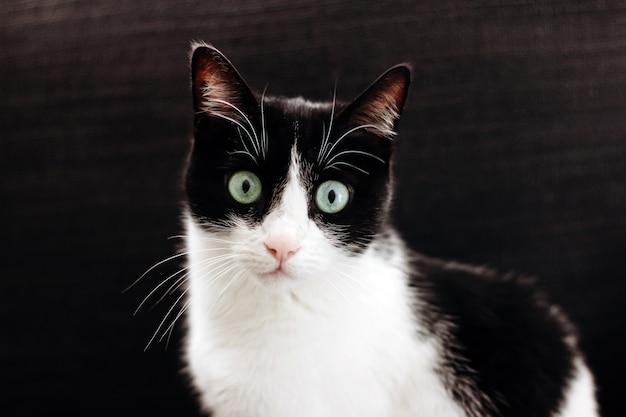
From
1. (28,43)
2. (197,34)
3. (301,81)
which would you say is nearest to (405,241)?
(301,81)

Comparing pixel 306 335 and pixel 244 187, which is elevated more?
pixel 244 187

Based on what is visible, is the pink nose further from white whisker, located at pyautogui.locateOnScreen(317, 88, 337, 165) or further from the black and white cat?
white whisker, located at pyautogui.locateOnScreen(317, 88, 337, 165)

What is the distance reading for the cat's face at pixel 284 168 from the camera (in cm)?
70

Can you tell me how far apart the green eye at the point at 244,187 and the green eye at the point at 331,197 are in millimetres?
88

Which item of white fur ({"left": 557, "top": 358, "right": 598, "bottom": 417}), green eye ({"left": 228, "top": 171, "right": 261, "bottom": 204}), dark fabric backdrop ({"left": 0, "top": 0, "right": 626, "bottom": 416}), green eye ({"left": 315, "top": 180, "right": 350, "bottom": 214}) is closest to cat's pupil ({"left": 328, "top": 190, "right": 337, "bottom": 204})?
green eye ({"left": 315, "top": 180, "right": 350, "bottom": 214})

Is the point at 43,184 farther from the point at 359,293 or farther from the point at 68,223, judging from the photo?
the point at 359,293

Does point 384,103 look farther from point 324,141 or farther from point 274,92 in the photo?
point 274,92

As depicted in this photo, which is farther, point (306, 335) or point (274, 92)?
point (274, 92)

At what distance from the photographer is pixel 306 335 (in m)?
0.77

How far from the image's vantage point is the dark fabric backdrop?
0.88m

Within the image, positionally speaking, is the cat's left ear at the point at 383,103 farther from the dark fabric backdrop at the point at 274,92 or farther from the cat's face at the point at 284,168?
the dark fabric backdrop at the point at 274,92

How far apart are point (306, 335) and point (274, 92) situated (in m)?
0.44

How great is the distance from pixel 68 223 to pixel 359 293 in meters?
0.53

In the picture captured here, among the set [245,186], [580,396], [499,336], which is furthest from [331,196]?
[580,396]
